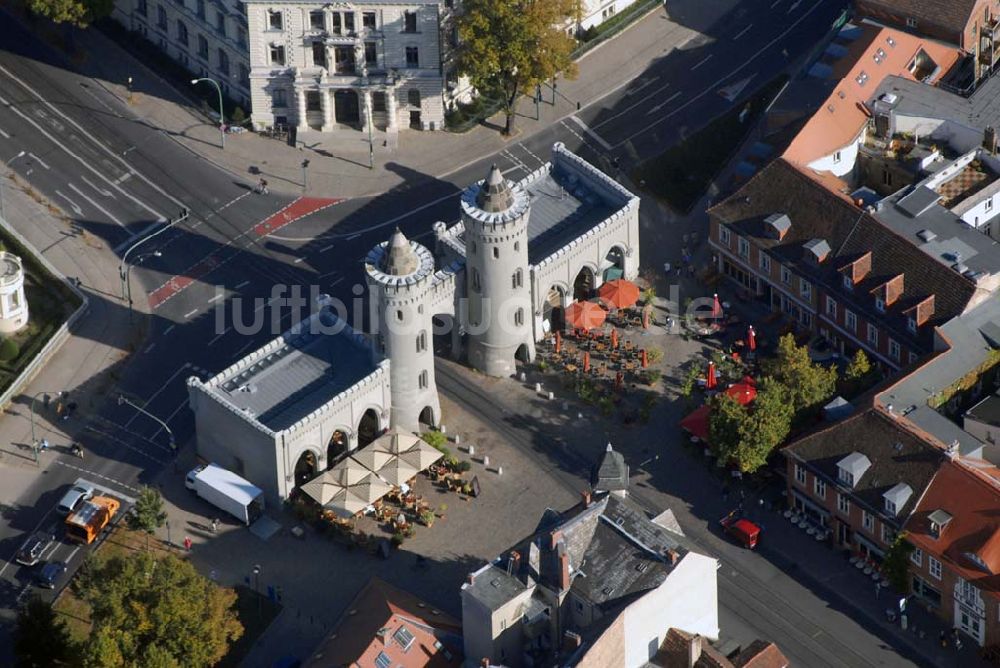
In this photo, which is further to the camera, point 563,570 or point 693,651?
point 563,570

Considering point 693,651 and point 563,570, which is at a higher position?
point 563,570

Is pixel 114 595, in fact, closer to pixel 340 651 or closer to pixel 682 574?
pixel 340 651

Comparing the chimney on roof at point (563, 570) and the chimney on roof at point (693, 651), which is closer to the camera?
the chimney on roof at point (693, 651)

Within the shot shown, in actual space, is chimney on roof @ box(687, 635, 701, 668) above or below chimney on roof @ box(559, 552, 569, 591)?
below

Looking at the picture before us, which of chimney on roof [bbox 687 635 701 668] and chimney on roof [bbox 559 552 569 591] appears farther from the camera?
chimney on roof [bbox 559 552 569 591]

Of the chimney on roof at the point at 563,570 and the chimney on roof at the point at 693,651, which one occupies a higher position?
the chimney on roof at the point at 563,570

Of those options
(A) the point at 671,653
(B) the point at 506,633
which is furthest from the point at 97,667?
(A) the point at 671,653

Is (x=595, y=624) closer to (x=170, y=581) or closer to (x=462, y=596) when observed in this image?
(x=462, y=596)
